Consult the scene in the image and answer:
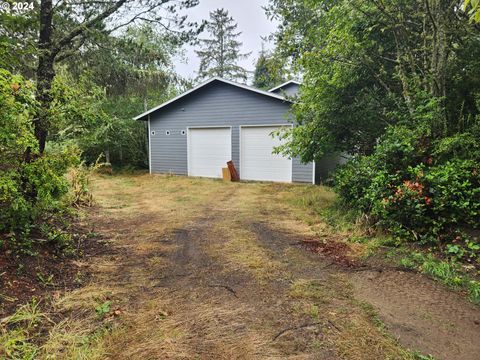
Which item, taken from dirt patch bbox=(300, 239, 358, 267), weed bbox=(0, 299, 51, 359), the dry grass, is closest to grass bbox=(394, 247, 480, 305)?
dirt patch bbox=(300, 239, 358, 267)

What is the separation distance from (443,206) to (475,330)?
1801 mm

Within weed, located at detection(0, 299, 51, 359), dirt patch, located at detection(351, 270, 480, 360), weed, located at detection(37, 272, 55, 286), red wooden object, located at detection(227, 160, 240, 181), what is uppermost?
red wooden object, located at detection(227, 160, 240, 181)

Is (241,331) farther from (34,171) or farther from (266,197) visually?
(266,197)

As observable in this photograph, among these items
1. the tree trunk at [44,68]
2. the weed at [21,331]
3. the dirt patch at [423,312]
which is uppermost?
the tree trunk at [44,68]

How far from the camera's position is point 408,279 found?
2996mm

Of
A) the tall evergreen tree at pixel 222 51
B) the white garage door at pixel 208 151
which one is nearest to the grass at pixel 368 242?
the white garage door at pixel 208 151

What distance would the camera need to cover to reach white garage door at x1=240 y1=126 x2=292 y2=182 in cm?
1050

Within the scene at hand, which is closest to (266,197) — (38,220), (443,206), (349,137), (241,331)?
(349,137)

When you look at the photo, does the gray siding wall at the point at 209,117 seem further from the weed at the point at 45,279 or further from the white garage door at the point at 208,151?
the weed at the point at 45,279

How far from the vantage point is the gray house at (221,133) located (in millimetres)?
10398

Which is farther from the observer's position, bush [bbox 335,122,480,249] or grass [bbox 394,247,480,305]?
bush [bbox 335,122,480,249]

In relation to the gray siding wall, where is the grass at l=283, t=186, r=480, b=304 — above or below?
below

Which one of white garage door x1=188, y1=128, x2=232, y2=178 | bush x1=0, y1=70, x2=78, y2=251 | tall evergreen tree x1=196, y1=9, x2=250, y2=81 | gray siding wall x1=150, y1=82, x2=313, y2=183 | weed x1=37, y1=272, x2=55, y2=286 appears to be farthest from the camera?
tall evergreen tree x1=196, y1=9, x2=250, y2=81

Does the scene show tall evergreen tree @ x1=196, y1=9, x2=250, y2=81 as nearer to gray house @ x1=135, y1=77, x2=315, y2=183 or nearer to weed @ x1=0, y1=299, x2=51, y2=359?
gray house @ x1=135, y1=77, x2=315, y2=183
